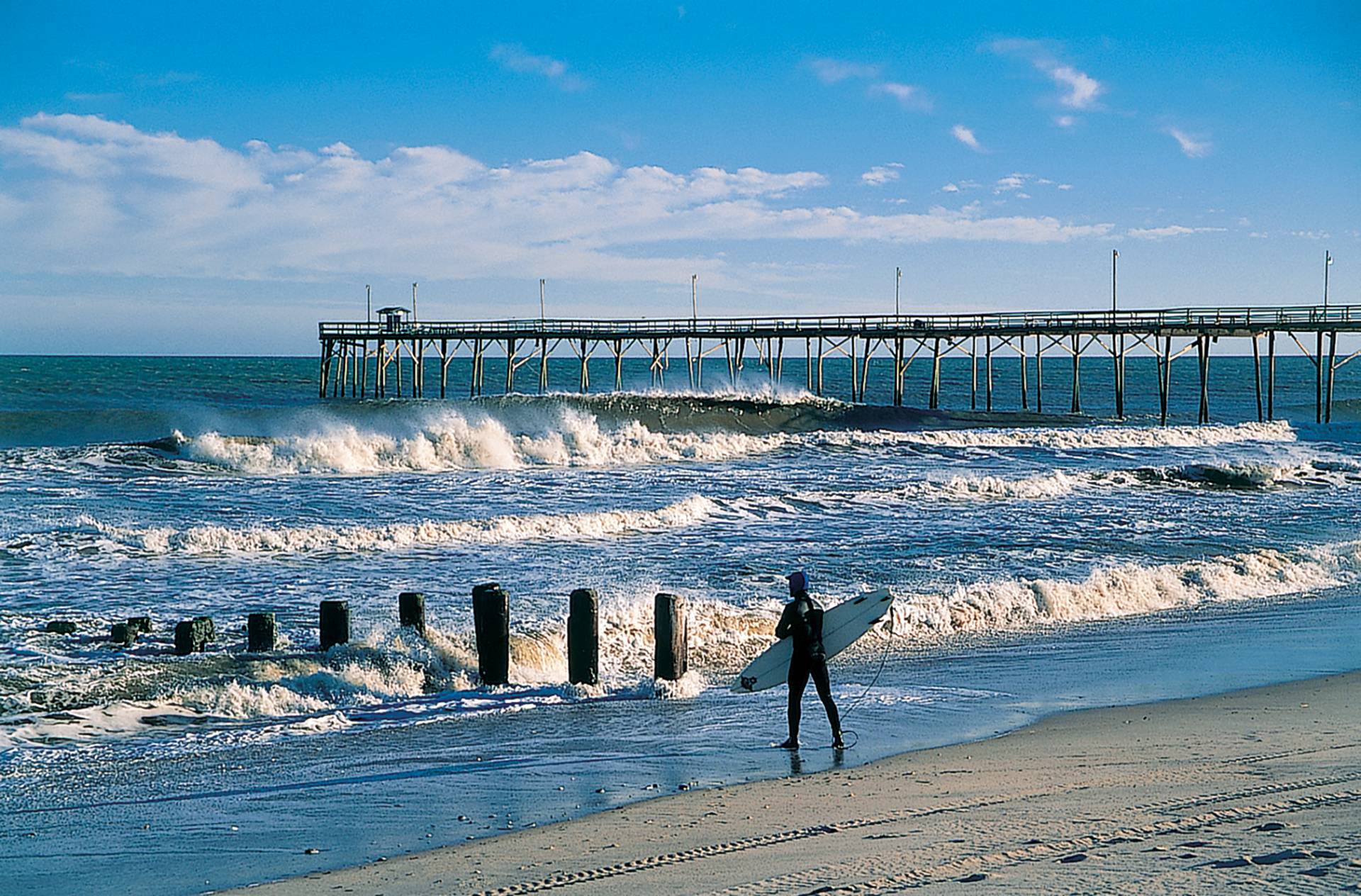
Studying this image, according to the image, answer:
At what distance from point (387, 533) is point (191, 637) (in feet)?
27.6

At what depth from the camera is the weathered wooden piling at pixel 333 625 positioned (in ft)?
36.8

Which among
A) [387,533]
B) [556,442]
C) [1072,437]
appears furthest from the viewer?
[1072,437]

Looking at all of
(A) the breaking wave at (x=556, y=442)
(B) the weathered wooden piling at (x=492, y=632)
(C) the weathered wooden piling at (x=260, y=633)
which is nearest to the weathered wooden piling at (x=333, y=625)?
(C) the weathered wooden piling at (x=260, y=633)

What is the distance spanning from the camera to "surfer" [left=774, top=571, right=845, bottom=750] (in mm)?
8891

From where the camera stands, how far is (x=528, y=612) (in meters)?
13.8

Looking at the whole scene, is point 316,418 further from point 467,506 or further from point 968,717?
point 968,717

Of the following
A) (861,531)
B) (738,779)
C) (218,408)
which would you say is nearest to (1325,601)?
(861,531)

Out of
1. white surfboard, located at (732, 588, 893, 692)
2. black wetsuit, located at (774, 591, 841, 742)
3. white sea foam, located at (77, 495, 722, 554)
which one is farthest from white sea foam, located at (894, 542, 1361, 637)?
white sea foam, located at (77, 495, 722, 554)

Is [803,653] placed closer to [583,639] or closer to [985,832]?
[583,639]

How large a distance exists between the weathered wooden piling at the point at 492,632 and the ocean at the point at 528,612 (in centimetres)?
26

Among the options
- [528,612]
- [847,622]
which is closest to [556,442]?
[528,612]

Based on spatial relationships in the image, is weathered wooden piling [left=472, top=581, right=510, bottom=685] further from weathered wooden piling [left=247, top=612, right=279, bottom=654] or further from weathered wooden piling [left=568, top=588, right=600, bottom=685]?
weathered wooden piling [left=247, top=612, right=279, bottom=654]

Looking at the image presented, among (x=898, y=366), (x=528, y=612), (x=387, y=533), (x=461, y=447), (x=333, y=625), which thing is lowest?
(x=528, y=612)

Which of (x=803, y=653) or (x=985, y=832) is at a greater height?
(x=803, y=653)
